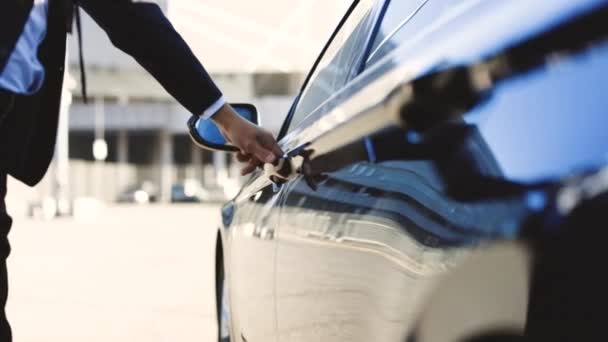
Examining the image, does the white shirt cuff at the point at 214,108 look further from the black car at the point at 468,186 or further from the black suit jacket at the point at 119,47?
the black car at the point at 468,186

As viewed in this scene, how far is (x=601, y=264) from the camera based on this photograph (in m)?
0.77

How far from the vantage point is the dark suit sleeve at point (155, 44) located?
66.8 inches

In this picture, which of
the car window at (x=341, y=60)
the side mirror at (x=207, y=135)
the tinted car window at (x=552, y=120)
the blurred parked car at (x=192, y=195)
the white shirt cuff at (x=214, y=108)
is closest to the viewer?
the tinted car window at (x=552, y=120)

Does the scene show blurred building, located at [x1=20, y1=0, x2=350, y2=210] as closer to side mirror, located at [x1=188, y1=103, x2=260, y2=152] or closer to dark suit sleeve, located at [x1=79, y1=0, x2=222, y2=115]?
side mirror, located at [x1=188, y1=103, x2=260, y2=152]

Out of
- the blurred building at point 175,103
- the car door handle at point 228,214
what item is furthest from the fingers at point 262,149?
the blurred building at point 175,103

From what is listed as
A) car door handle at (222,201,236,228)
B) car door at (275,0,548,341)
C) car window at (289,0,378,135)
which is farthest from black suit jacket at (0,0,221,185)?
car door handle at (222,201,236,228)

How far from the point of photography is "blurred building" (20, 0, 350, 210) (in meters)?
49.8

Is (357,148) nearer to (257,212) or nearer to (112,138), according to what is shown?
(257,212)

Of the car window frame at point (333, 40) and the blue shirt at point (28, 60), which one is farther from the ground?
the car window frame at point (333, 40)

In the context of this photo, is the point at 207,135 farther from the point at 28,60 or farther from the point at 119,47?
the point at 28,60

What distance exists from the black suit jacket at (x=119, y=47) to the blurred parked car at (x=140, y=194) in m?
52.6

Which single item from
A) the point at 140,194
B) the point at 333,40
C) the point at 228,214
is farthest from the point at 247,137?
the point at 140,194

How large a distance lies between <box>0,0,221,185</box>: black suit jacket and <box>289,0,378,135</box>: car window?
42 cm

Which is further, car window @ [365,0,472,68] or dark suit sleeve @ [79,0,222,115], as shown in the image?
dark suit sleeve @ [79,0,222,115]
